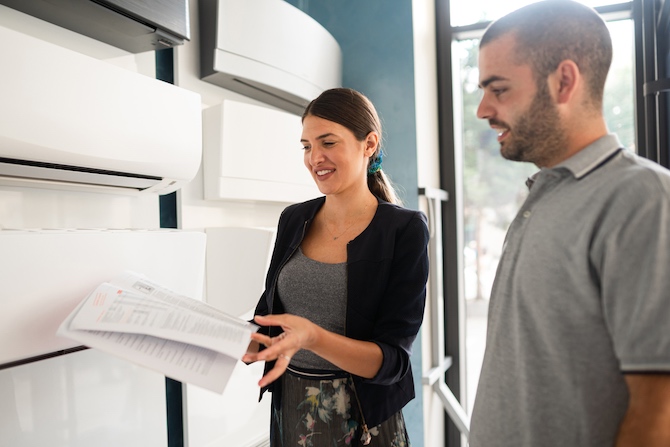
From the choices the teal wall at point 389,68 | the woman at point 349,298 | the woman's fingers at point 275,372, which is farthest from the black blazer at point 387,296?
the teal wall at point 389,68

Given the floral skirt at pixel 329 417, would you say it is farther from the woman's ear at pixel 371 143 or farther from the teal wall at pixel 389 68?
the teal wall at pixel 389 68

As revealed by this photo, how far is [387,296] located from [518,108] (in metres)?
0.49

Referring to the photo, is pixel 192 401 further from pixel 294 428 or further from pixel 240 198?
pixel 240 198

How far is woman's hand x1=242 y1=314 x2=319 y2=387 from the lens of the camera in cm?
78

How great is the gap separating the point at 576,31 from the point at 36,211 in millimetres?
1081

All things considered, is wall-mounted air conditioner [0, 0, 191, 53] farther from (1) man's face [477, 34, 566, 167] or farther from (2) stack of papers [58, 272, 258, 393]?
(1) man's face [477, 34, 566, 167]

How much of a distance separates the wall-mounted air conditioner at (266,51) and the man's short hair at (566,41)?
1.02 meters

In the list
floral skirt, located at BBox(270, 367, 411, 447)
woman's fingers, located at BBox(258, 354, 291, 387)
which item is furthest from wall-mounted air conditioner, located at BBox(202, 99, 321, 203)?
woman's fingers, located at BBox(258, 354, 291, 387)

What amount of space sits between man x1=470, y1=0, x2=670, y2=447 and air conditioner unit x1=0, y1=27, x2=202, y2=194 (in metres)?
0.74

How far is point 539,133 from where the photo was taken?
2.33 feet

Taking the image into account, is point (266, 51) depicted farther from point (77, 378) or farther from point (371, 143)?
point (77, 378)

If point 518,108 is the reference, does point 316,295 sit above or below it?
below

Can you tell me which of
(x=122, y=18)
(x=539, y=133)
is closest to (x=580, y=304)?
(x=539, y=133)

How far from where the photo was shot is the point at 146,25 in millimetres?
1139
